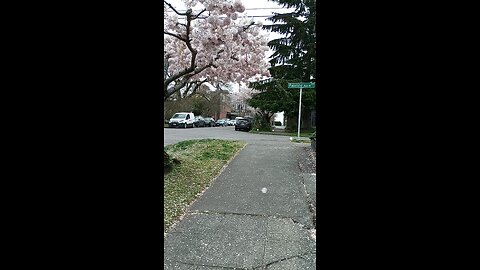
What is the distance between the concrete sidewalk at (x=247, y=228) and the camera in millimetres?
2199

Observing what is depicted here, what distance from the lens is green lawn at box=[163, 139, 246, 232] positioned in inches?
134

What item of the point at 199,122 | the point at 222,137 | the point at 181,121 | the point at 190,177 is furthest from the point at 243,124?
the point at 190,177

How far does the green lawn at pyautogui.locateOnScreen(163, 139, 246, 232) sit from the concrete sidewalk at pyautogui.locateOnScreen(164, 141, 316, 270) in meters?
0.15

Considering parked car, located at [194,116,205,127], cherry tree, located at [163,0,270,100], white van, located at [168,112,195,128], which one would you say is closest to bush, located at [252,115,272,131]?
white van, located at [168,112,195,128]

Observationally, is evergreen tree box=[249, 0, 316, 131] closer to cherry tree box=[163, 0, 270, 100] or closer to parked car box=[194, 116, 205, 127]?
parked car box=[194, 116, 205, 127]

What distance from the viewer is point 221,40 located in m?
5.91

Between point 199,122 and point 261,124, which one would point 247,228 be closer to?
point 261,124

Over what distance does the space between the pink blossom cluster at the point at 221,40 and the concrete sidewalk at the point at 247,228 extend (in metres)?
2.70

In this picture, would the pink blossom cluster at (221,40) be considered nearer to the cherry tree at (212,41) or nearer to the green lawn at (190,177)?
the cherry tree at (212,41)
